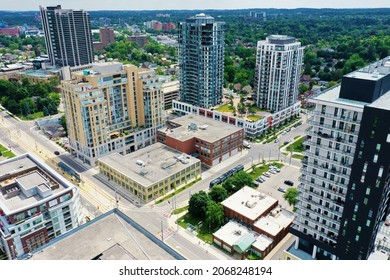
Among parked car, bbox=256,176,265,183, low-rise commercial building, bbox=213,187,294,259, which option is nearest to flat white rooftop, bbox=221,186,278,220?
low-rise commercial building, bbox=213,187,294,259

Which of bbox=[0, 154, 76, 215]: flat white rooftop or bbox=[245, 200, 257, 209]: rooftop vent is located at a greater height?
bbox=[0, 154, 76, 215]: flat white rooftop

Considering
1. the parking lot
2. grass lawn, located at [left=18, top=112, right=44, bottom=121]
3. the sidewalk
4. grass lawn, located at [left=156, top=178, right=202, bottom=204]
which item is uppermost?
grass lawn, located at [left=18, top=112, right=44, bottom=121]

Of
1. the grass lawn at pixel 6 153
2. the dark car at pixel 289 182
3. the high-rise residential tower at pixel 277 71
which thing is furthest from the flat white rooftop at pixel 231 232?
the grass lawn at pixel 6 153

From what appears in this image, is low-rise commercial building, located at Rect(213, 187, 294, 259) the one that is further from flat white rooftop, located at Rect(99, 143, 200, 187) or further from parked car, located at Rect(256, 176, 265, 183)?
flat white rooftop, located at Rect(99, 143, 200, 187)

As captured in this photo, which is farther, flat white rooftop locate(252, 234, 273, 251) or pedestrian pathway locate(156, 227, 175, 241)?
pedestrian pathway locate(156, 227, 175, 241)

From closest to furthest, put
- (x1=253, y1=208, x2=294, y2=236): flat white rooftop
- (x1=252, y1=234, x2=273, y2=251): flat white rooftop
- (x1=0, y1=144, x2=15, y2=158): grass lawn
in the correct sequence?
(x1=252, y1=234, x2=273, y2=251): flat white rooftop, (x1=253, y1=208, x2=294, y2=236): flat white rooftop, (x1=0, y1=144, x2=15, y2=158): grass lawn

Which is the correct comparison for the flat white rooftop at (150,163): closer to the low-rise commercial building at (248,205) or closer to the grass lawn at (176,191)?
the grass lawn at (176,191)

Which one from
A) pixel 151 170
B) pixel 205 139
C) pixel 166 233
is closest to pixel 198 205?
pixel 166 233
